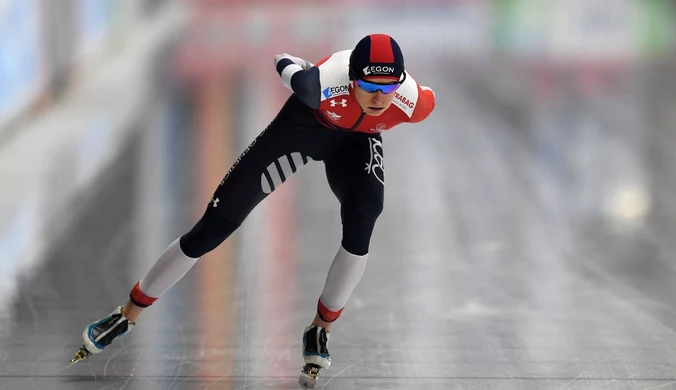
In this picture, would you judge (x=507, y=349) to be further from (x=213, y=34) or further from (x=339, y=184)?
(x=213, y=34)

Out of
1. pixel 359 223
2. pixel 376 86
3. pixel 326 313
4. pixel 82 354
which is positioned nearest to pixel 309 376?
pixel 326 313

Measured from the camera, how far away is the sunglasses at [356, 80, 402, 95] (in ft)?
11.1

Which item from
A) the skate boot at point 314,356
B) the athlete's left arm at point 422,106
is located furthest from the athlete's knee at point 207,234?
the athlete's left arm at point 422,106

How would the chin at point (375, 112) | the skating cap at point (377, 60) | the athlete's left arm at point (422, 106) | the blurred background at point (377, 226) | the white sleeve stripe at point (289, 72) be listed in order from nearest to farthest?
the skating cap at point (377, 60) < the chin at point (375, 112) < the white sleeve stripe at point (289, 72) < the athlete's left arm at point (422, 106) < the blurred background at point (377, 226)

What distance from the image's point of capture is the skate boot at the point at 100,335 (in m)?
3.74

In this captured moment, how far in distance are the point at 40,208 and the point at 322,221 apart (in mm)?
1807

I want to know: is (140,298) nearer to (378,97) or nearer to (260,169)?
(260,169)

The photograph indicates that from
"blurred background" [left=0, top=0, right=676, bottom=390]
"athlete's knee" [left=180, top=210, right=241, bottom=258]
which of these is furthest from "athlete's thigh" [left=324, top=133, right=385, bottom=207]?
"blurred background" [left=0, top=0, right=676, bottom=390]

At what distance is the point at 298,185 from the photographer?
22.6 ft

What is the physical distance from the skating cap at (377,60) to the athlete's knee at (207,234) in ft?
2.48

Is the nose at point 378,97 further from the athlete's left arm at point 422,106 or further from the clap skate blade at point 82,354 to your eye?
the clap skate blade at point 82,354

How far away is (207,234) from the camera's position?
11.9 feet

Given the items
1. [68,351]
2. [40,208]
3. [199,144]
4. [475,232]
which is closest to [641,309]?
[475,232]

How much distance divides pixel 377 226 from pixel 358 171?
234cm
